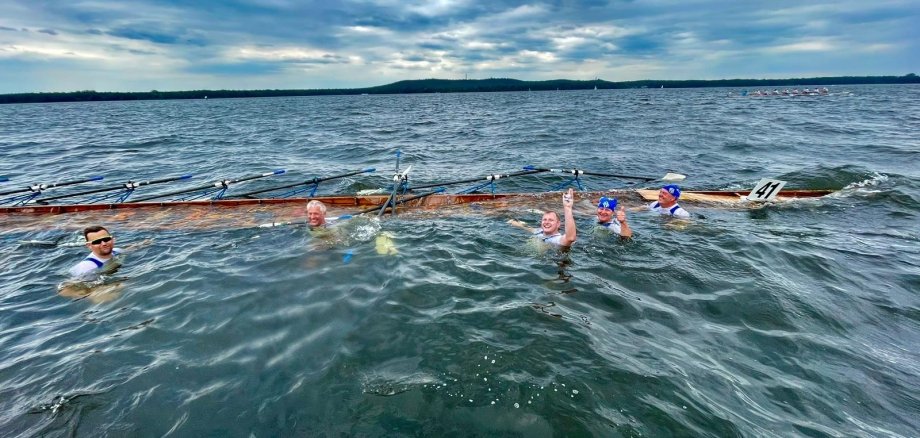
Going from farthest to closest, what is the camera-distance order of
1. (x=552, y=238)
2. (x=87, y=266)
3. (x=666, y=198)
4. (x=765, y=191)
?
(x=765, y=191) → (x=666, y=198) → (x=552, y=238) → (x=87, y=266)

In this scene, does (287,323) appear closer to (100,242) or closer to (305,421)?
(305,421)

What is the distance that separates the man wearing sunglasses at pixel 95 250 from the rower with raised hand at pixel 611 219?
1050 cm

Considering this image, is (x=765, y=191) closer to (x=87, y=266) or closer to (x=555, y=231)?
(x=555, y=231)

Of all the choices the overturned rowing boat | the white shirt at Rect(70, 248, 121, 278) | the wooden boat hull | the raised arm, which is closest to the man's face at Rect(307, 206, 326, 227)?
the overturned rowing boat

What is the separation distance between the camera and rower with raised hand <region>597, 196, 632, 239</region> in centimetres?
954

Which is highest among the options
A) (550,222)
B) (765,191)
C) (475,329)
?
(550,222)

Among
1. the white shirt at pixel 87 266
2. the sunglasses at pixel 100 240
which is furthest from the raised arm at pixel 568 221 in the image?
the white shirt at pixel 87 266

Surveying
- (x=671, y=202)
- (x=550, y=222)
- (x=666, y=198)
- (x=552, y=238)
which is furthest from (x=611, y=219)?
(x=671, y=202)

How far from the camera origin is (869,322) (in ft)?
21.1

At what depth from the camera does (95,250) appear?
812 centimetres

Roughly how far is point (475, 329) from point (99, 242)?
7693mm

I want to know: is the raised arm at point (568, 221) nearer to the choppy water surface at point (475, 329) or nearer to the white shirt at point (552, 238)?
the white shirt at point (552, 238)

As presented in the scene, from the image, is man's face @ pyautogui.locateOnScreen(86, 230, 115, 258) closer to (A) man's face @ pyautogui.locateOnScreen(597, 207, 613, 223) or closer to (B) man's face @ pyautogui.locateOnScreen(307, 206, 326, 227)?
(B) man's face @ pyautogui.locateOnScreen(307, 206, 326, 227)

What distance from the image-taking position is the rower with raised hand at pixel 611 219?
9.54m
